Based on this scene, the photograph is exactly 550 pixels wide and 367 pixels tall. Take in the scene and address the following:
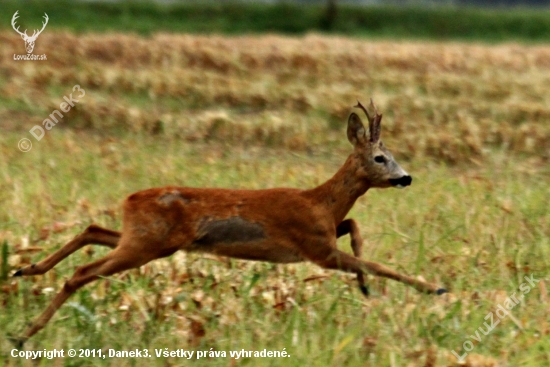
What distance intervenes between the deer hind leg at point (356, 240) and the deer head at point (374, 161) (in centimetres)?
30

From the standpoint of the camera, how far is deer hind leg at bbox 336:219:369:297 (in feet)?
20.8

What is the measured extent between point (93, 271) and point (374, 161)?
1.81 metres

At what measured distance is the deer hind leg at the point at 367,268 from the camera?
6000mm

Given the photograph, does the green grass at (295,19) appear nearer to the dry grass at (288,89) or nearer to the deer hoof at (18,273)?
the dry grass at (288,89)

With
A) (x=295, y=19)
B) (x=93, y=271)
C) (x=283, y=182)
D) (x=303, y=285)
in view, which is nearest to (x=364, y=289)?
(x=303, y=285)

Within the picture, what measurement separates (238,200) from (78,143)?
6.38m

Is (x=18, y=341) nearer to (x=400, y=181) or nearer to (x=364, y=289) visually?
(x=364, y=289)

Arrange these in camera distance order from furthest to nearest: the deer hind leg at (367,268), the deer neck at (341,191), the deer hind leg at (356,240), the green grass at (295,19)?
1. the green grass at (295,19)
2. the deer neck at (341,191)
3. the deer hind leg at (356,240)
4. the deer hind leg at (367,268)

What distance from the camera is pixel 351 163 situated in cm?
646

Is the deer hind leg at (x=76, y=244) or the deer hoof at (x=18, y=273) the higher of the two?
the deer hind leg at (x=76, y=244)

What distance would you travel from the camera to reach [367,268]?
6102 millimetres

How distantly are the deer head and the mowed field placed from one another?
475 mm

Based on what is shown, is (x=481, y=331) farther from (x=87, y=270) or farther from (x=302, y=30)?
(x=302, y=30)

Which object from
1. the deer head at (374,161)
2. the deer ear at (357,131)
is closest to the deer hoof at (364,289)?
the deer head at (374,161)
